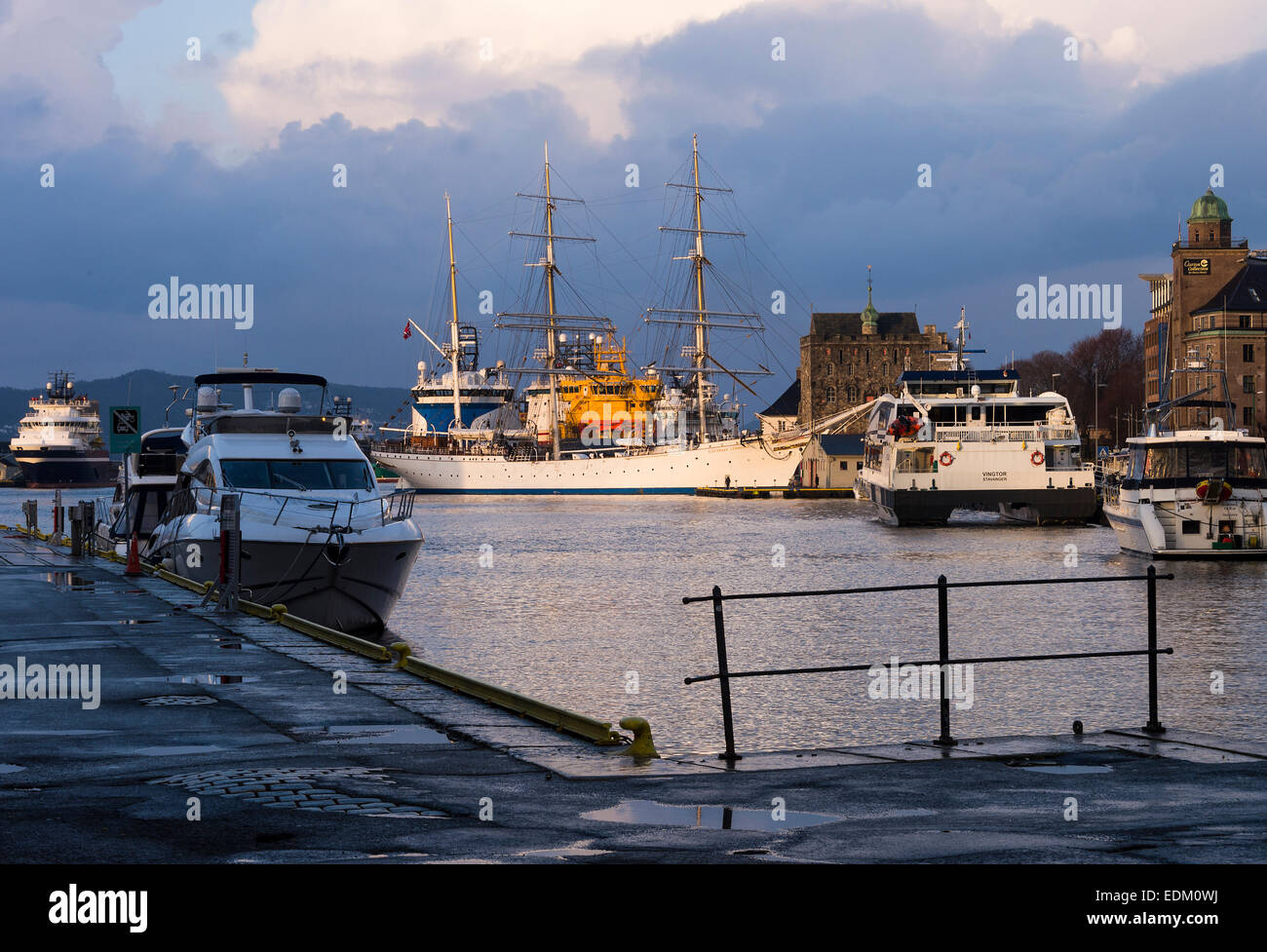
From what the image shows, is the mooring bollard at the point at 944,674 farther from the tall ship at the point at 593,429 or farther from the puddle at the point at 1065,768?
the tall ship at the point at 593,429

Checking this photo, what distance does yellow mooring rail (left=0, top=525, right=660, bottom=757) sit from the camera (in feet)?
36.6

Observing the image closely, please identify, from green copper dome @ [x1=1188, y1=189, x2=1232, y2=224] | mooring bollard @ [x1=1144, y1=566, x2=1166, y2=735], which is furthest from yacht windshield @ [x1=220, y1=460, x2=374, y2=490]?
green copper dome @ [x1=1188, y1=189, x2=1232, y2=224]

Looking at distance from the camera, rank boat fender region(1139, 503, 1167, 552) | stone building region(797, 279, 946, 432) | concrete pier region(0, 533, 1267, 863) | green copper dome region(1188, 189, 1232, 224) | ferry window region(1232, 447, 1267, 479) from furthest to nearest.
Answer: stone building region(797, 279, 946, 432) → green copper dome region(1188, 189, 1232, 224) → boat fender region(1139, 503, 1167, 552) → ferry window region(1232, 447, 1267, 479) → concrete pier region(0, 533, 1267, 863)

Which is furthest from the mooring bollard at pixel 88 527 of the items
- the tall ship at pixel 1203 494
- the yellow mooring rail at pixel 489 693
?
the tall ship at pixel 1203 494

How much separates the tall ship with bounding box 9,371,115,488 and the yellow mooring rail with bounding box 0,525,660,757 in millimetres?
160354

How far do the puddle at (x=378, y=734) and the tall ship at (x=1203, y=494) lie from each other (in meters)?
35.7

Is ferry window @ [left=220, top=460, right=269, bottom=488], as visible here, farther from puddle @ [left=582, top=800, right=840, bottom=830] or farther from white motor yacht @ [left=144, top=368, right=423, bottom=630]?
puddle @ [left=582, top=800, right=840, bottom=830]

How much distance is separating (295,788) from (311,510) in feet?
56.7

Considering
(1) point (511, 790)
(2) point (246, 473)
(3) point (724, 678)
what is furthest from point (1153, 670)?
(2) point (246, 473)

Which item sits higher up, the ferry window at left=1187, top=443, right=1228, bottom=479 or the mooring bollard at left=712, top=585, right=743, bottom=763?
the ferry window at left=1187, top=443, right=1228, bottom=479

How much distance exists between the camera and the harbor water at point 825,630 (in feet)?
61.4

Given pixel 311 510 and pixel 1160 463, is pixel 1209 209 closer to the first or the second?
pixel 1160 463
